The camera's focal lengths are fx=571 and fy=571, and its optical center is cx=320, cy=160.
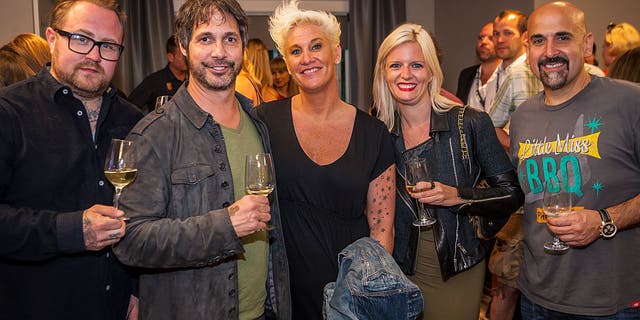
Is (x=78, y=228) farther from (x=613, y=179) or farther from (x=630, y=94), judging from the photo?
(x=630, y=94)

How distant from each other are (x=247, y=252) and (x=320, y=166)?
481 mm

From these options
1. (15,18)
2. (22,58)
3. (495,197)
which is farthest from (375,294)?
(15,18)

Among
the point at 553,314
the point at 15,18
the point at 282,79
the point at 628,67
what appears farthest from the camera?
the point at 282,79

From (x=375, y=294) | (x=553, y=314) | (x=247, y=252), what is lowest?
(x=553, y=314)

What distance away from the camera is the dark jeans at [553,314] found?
2184mm

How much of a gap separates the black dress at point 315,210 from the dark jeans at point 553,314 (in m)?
0.76

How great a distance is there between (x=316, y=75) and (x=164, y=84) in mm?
3500

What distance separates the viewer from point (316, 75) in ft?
7.92

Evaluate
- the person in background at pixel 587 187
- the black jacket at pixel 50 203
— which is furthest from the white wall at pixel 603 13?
the black jacket at pixel 50 203

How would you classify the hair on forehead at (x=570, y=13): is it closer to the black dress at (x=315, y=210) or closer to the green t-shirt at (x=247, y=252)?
the black dress at (x=315, y=210)

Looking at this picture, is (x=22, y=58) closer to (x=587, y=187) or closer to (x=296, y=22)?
(x=296, y=22)

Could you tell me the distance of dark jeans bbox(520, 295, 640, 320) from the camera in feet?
7.16

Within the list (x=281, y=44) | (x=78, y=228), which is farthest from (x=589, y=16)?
(x=78, y=228)

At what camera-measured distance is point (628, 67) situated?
123 inches
